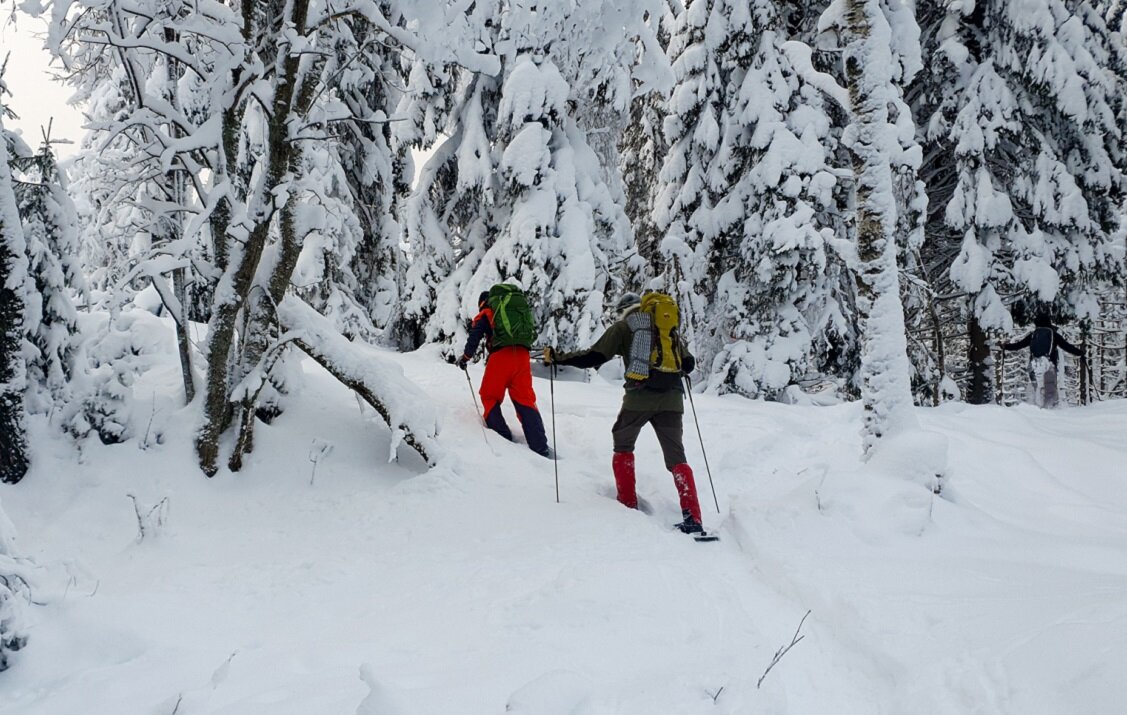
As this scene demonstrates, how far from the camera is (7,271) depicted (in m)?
4.53

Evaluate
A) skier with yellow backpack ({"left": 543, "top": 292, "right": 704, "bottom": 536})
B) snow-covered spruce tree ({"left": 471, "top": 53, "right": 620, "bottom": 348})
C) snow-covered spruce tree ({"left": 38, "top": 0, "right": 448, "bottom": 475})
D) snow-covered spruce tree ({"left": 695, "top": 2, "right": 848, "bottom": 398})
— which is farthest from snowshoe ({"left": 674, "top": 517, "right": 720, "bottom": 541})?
snow-covered spruce tree ({"left": 695, "top": 2, "right": 848, "bottom": 398})

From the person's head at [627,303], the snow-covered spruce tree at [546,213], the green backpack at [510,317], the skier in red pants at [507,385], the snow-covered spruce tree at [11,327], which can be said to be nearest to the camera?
the snow-covered spruce tree at [11,327]

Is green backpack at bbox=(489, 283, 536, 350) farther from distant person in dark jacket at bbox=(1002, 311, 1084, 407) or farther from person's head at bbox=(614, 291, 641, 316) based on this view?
distant person in dark jacket at bbox=(1002, 311, 1084, 407)

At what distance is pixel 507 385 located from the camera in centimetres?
735

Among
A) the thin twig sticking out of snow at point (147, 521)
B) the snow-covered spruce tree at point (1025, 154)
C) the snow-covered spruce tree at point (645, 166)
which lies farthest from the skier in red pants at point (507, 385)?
the snow-covered spruce tree at point (1025, 154)

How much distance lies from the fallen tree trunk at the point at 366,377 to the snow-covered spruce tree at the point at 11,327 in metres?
1.77

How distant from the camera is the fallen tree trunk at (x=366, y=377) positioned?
577 centimetres

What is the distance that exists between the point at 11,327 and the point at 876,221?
7163 millimetres

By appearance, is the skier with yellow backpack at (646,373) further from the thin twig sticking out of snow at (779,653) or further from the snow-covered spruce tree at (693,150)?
the snow-covered spruce tree at (693,150)

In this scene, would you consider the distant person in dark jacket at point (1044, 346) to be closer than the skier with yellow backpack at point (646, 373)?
No

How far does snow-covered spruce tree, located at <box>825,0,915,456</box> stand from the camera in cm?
600

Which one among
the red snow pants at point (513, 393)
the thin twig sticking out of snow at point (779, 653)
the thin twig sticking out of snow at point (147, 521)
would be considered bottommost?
the thin twig sticking out of snow at point (779, 653)

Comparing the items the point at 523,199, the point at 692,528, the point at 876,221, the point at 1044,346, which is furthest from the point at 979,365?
the point at 692,528

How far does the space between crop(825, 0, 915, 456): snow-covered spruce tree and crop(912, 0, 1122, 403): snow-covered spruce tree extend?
7.78 m
